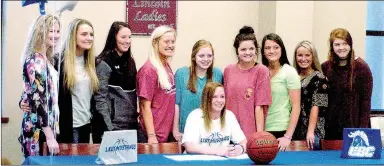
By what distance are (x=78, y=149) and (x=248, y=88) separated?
1268 mm

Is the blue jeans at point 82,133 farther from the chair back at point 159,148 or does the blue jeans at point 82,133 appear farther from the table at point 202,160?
the table at point 202,160

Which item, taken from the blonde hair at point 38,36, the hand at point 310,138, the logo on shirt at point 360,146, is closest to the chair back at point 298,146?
the hand at point 310,138

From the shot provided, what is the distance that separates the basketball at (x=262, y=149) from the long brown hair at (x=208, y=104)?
72 cm

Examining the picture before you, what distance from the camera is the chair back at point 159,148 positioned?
403cm

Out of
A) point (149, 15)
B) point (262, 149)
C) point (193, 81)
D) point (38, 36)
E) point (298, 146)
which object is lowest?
point (298, 146)

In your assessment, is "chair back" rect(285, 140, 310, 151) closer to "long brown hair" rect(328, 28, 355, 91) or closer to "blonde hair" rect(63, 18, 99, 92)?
"long brown hair" rect(328, 28, 355, 91)

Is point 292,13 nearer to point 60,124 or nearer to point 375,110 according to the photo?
point 375,110

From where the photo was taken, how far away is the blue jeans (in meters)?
4.41

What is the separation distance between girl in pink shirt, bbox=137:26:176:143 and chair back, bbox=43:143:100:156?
0.63 m

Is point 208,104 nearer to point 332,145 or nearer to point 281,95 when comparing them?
point 281,95

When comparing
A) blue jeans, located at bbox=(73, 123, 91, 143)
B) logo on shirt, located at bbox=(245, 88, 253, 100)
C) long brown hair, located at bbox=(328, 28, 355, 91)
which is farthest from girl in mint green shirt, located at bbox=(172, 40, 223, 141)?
long brown hair, located at bbox=(328, 28, 355, 91)

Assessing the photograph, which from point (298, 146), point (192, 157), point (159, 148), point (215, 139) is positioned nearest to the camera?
point (192, 157)

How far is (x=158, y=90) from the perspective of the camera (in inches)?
179

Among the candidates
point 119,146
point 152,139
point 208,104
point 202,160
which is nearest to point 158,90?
point 152,139
